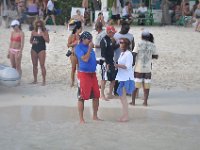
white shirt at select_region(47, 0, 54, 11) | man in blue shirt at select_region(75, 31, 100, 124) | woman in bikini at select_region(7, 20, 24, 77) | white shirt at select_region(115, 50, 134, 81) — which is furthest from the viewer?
white shirt at select_region(47, 0, 54, 11)

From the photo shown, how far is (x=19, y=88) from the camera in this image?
13.0 metres

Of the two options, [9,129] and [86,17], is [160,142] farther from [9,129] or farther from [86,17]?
[86,17]

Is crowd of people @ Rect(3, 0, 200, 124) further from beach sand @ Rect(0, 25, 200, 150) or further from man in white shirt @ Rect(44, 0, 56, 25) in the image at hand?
Answer: man in white shirt @ Rect(44, 0, 56, 25)

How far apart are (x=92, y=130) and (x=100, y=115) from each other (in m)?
1.26

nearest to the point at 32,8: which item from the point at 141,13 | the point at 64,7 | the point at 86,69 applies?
the point at 64,7

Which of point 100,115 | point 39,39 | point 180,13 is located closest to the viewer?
point 100,115

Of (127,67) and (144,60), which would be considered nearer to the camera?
(127,67)

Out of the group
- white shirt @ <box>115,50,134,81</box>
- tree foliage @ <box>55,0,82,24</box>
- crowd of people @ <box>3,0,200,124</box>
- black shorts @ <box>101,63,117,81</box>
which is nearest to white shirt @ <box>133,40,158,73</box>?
crowd of people @ <box>3,0,200,124</box>

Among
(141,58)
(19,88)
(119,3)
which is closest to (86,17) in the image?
(119,3)

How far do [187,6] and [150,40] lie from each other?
1628 cm

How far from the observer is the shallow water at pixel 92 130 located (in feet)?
28.1

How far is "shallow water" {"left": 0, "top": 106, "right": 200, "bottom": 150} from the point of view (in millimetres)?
8555

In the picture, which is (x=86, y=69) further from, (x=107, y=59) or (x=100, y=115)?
(x=107, y=59)

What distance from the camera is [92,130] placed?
9.41 meters
